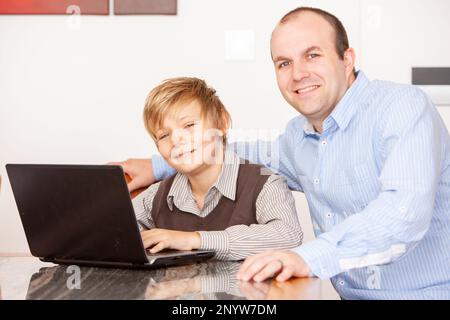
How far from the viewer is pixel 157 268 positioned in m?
1.23

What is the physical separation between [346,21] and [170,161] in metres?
1.63

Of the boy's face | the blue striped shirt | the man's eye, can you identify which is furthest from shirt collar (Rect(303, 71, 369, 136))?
the boy's face

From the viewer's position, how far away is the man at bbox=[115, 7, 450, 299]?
45.6 inches

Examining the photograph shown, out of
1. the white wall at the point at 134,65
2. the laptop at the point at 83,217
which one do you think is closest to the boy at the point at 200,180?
the laptop at the point at 83,217

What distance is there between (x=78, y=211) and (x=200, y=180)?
520 millimetres

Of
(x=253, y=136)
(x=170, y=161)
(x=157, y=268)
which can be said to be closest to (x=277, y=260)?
(x=157, y=268)

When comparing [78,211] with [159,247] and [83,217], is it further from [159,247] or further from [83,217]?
[159,247]

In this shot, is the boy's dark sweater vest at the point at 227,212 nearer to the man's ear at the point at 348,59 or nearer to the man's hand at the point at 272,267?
the man's ear at the point at 348,59

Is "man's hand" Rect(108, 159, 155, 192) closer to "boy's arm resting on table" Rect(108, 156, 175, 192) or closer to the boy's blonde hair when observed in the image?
"boy's arm resting on table" Rect(108, 156, 175, 192)

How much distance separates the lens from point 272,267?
3.48ft

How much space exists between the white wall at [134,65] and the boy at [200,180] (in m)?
1.29

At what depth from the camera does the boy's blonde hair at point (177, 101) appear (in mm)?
1676

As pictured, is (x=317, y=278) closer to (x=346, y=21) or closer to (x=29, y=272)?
(x=29, y=272)

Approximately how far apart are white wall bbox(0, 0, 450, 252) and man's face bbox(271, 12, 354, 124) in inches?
55.5
